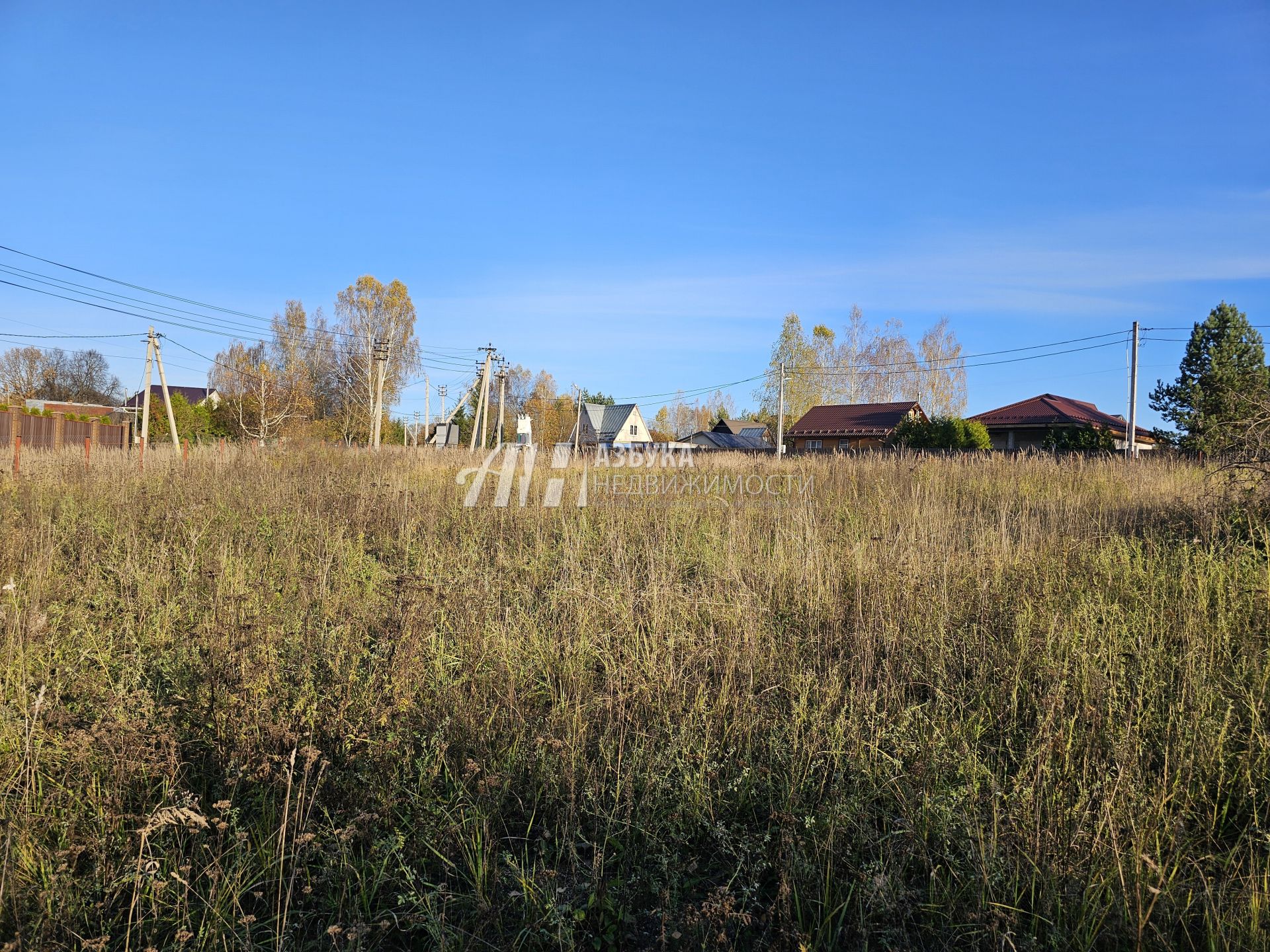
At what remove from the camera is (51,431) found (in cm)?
2045

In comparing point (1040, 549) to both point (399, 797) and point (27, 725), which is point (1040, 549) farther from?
point (27, 725)

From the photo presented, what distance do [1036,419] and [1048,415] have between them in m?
0.59

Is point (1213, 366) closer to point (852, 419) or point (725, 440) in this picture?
point (852, 419)

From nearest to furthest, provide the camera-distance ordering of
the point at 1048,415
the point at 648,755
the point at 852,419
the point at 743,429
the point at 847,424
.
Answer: the point at 648,755 < the point at 1048,415 < the point at 847,424 < the point at 852,419 < the point at 743,429

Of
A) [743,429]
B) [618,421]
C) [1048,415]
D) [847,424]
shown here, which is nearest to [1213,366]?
[1048,415]

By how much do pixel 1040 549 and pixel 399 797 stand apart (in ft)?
16.5

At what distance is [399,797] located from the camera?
2539 millimetres

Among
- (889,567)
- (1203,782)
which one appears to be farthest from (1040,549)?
(1203,782)

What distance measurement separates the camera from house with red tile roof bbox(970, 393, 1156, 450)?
1383 inches

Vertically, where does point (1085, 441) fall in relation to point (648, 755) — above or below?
above

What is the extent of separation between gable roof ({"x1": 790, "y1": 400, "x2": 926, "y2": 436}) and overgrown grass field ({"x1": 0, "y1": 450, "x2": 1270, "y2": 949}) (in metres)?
37.2

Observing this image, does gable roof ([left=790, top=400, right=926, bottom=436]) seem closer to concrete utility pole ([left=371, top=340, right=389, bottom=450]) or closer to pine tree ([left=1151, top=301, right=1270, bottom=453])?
pine tree ([left=1151, top=301, right=1270, bottom=453])

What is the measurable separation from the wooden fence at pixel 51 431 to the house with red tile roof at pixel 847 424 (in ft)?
107

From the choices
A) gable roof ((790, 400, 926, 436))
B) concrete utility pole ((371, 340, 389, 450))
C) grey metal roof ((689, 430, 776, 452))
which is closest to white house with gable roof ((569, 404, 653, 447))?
grey metal roof ((689, 430, 776, 452))
